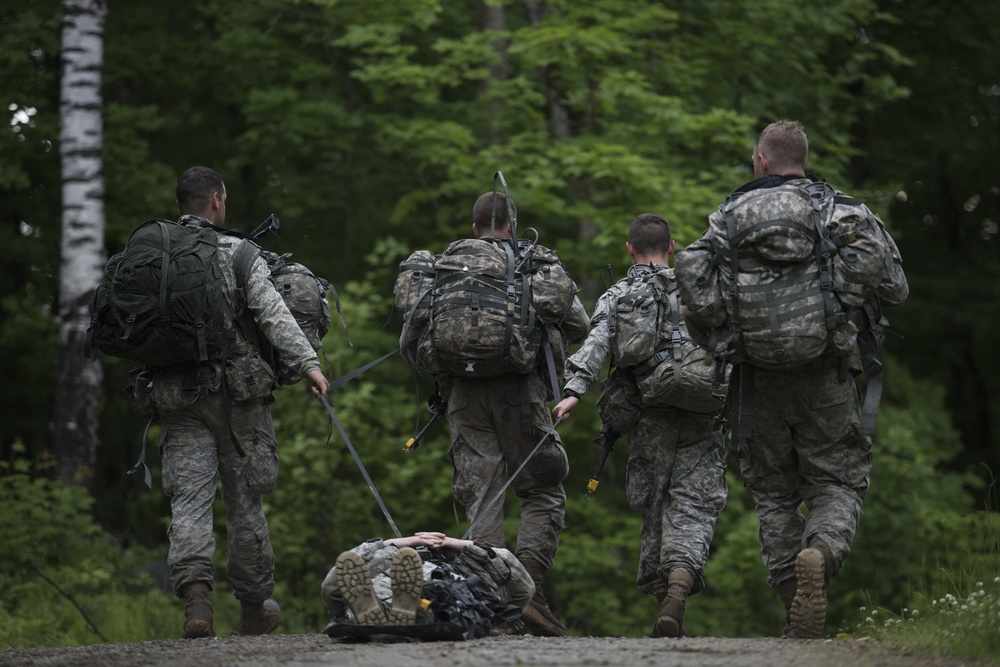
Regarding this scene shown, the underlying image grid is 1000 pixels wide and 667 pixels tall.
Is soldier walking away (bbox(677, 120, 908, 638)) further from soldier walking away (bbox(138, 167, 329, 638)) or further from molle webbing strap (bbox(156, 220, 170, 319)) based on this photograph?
molle webbing strap (bbox(156, 220, 170, 319))

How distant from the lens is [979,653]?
16.6ft

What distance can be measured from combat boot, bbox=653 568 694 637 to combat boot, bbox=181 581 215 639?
2160mm

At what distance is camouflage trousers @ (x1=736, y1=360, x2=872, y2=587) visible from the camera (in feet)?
20.6

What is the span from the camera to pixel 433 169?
17078 millimetres

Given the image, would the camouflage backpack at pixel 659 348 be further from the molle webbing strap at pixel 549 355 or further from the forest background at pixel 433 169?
the forest background at pixel 433 169

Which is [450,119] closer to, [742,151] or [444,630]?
[742,151]

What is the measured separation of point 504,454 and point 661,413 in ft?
3.00

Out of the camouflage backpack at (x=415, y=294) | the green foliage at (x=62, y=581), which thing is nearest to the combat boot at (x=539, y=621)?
the camouflage backpack at (x=415, y=294)

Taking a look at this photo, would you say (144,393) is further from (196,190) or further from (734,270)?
(734,270)

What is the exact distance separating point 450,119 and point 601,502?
4979mm

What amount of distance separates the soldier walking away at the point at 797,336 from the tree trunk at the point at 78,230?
24.8 feet

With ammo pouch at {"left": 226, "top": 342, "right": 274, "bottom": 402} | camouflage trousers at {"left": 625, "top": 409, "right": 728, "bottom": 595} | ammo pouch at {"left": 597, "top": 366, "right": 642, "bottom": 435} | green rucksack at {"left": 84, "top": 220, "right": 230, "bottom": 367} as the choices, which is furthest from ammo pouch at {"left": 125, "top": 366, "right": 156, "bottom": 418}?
camouflage trousers at {"left": 625, "top": 409, "right": 728, "bottom": 595}

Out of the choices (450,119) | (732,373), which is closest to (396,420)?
(450,119)

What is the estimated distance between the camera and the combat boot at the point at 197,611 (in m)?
6.53
